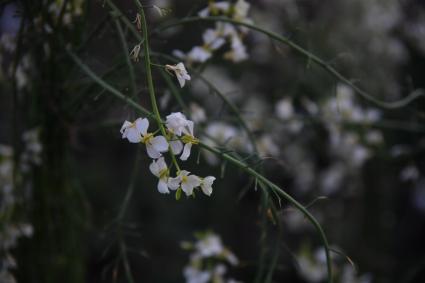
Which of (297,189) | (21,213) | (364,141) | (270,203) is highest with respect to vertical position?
(270,203)

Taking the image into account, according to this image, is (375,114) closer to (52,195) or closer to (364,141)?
(364,141)

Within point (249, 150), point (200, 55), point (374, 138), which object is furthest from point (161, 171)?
point (374, 138)

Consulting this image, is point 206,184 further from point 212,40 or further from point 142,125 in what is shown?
point 212,40

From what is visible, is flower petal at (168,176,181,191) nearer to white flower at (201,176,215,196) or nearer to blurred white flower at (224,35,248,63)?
white flower at (201,176,215,196)

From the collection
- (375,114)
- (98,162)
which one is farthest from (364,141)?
(98,162)

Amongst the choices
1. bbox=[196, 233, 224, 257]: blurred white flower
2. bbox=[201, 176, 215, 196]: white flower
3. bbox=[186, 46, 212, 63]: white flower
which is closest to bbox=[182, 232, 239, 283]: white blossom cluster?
bbox=[196, 233, 224, 257]: blurred white flower

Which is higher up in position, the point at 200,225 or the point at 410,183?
the point at 410,183
